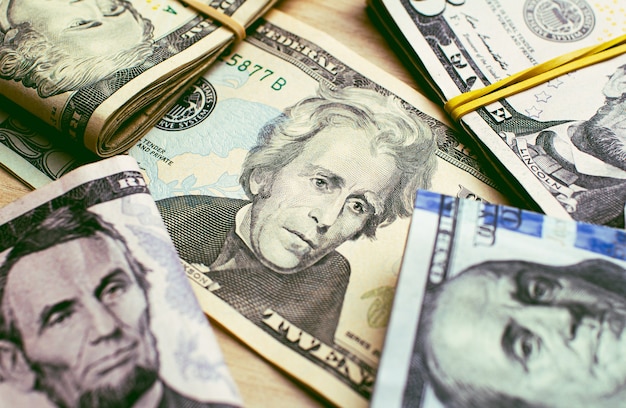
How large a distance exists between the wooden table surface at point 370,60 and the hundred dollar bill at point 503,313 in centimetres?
10

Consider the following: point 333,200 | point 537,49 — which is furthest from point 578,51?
point 333,200

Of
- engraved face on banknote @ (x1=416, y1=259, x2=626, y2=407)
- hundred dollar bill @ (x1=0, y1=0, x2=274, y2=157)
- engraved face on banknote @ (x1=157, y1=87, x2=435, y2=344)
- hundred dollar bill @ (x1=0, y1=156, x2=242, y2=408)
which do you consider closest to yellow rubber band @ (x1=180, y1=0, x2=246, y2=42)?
hundred dollar bill @ (x1=0, y1=0, x2=274, y2=157)

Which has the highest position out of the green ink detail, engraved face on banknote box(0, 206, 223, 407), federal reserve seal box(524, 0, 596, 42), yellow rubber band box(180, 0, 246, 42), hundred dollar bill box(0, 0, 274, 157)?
federal reserve seal box(524, 0, 596, 42)

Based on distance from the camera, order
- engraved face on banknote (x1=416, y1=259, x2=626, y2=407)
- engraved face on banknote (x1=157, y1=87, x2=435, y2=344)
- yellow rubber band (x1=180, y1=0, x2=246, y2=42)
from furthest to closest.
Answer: yellow rubber band (x1=180, y1=0, x2=246, y2=42)
engraved face on banknote (x1=157, y1=87, x2=435, y2=344)
engraved face on banknote (x1=416, y1=259, x2=626, y2=407)

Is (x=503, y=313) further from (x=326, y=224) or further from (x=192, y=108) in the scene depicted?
(x=192, y=108)

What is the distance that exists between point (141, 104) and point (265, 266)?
204 mm

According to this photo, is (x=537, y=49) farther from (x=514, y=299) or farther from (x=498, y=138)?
(x=514, y=299)

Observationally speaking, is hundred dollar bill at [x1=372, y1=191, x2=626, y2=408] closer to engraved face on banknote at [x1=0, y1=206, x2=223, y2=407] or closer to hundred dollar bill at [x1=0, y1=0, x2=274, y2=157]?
engraved face on banknote at [x1=0, y1=206, x2=223, y2=407]

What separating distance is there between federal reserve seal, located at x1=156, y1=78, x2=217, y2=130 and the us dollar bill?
0.74 feet

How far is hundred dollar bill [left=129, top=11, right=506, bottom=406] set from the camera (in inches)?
20.3

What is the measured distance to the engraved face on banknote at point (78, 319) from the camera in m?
0.43

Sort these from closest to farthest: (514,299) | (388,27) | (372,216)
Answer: (514,299)
(372,216)
(388,27)

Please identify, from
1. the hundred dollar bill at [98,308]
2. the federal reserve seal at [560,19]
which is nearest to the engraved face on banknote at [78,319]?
the hundred dollar bill at [98,308]

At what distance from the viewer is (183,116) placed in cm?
63
